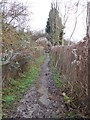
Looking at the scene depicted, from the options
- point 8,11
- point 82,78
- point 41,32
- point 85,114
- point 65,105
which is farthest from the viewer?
point 41,32

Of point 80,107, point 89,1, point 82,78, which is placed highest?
point 89,1

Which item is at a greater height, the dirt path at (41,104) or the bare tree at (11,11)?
the bare tree at (11,11)

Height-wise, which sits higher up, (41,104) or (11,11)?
(11,11)

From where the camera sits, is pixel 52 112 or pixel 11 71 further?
pixel 11 71

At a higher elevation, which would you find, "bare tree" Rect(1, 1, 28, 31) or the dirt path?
"bare tree" Rect(1, 1, 28, 31)

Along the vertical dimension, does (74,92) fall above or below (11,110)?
above

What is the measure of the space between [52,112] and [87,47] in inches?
85.7

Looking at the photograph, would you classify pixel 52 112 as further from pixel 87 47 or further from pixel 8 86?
pixel 8 86

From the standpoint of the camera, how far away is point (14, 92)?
6.81 m

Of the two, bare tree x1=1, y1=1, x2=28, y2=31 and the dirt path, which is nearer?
the dirt path

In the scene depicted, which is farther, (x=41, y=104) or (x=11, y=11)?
(x=11, y=11)

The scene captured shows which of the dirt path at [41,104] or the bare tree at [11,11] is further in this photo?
the bare tree at [11,11]

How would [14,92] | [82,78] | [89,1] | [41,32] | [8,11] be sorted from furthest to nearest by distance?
[41,32] → [8,11] → [14,92] → [89,1] → [82,78]

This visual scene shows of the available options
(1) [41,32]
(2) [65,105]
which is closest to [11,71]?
(2) [65,105]
